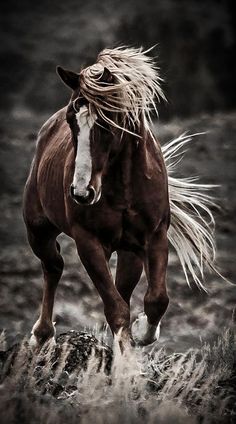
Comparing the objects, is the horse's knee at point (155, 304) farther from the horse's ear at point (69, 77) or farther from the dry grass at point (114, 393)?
the horse's ear at point (69, 77)

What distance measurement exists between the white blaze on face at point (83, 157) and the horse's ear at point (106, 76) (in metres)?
0.28

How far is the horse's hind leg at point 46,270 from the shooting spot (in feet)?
21.1

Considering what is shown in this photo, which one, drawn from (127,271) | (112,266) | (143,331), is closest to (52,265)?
(127,271)

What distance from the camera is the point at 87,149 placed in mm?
4902

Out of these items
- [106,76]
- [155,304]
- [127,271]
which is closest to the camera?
[106,76]

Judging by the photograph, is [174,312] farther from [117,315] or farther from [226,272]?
[117,315]

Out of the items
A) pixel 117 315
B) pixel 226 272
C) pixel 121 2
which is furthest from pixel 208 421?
pixel 121 2

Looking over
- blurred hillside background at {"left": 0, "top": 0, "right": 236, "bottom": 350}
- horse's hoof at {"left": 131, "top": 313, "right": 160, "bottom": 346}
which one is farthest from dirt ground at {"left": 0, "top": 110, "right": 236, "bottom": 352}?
horse's hoof at {"left": 131, "top": 313, "right": 160, "bottom": 346}

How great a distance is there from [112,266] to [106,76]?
25.4ft

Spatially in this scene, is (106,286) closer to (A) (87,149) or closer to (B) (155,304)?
(B) (155,304)

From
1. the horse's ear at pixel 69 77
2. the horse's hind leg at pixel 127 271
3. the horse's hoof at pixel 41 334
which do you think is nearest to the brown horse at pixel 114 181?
the horse's ear at pixel 69 77

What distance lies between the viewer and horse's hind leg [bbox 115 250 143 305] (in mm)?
6012

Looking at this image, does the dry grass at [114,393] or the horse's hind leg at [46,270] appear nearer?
the dry grass at [114,393]

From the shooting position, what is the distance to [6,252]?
46.0ft
